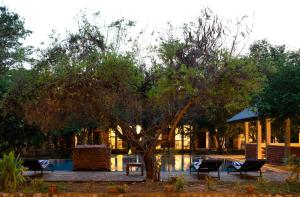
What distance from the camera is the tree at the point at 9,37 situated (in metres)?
27.3

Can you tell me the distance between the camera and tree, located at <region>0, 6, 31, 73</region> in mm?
27298

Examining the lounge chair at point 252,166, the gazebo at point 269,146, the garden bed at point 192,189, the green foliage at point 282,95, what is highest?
the green foliage at point 282,95

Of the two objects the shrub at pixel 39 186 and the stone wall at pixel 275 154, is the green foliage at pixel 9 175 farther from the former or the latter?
the stone wall at pixel 275 154

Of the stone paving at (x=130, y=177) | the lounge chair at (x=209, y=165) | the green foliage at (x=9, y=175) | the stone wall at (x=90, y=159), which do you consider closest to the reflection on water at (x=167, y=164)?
the stone paving at (x=130, y=177)

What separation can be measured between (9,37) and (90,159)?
11.6m

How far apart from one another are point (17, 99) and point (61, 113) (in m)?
1.42

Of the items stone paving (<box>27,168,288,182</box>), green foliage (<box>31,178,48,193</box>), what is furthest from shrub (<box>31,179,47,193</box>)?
stone paving (<box>27,168,288,182</box>)

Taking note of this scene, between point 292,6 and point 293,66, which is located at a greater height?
point 292,6

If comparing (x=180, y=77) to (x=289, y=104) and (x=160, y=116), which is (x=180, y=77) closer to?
(x=160, y=116)

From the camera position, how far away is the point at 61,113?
1224cm

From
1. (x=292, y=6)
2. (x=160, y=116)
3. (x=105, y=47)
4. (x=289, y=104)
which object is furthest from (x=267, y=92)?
(x=105, y=47)

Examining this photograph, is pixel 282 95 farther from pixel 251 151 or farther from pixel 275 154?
pixel 251 151

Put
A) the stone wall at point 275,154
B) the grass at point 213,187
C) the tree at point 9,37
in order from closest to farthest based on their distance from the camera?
the grass at point 213,187 < the stone wall at point 275,154 < the tree at point 9,37

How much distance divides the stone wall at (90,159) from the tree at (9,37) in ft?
30.8
